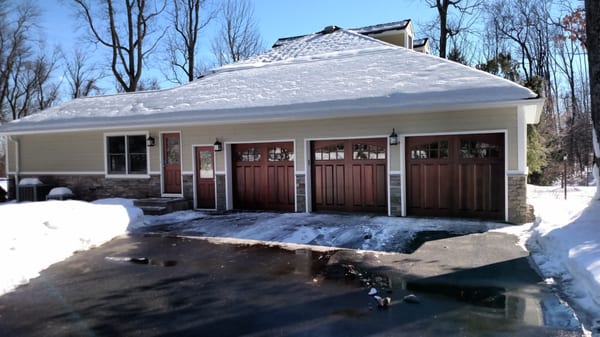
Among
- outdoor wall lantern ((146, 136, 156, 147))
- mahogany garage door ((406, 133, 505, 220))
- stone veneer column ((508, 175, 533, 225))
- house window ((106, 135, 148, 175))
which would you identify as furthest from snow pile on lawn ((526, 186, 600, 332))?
house window ((106, 135, 148, 175))

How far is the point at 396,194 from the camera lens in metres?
9.38

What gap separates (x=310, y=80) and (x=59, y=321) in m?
8.49

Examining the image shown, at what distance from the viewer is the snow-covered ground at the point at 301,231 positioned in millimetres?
4918

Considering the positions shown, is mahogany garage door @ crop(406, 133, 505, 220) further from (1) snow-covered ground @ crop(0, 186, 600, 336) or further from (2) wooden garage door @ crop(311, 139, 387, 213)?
(2) wooden garage door @ crop(311, 139, 387, 213)

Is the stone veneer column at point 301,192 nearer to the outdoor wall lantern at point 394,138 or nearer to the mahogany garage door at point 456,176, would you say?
the outdoor wall lantern at point 394,138

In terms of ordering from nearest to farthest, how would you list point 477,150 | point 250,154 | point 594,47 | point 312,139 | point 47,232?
point 594,47, point 47,232, point 477,150, point 312,139, point 250,154

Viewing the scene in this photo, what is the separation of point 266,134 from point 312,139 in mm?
1284

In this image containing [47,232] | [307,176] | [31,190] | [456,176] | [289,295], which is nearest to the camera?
[289,295]

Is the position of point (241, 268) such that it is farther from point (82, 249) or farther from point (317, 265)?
point (82, 249)

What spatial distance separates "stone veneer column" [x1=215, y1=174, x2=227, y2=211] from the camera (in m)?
11.1

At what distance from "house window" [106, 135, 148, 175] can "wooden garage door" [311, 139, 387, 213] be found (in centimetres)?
529

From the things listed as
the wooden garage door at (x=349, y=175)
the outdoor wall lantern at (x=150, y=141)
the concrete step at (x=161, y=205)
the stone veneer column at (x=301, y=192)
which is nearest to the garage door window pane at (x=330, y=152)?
the wooden garage door at (x=349, y=175)

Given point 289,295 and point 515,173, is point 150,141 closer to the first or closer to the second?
point 289,295

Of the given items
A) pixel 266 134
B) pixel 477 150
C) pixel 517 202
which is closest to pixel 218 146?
pixel 266 134
